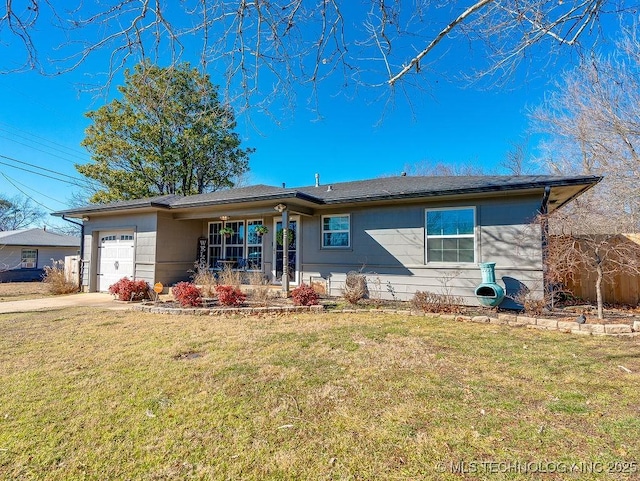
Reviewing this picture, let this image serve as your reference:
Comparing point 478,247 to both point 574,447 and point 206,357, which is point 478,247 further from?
point 206,357

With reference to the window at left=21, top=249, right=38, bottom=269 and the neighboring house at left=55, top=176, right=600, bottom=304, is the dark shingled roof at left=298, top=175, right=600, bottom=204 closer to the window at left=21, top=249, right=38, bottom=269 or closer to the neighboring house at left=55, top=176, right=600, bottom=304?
the neighboring house at left=55, top=176, right=600, bottom=304

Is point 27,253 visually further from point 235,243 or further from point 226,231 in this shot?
point 226,231

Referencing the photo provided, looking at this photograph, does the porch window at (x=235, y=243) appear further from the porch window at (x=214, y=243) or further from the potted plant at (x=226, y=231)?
the porch window at (x=214, y=243)

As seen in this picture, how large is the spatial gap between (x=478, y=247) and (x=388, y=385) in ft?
18.4

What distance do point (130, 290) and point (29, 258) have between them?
1652 centimetres

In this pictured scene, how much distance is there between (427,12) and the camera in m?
3.36

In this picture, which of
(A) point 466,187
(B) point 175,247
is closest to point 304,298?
(A) point 466,187

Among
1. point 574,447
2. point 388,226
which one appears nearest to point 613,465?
point 574,447

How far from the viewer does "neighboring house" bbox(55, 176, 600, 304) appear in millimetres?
7484

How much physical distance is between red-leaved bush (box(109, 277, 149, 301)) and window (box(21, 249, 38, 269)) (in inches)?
613

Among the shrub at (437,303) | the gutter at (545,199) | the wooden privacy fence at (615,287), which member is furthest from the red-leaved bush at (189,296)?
the wooden privacy fence at (615,287)

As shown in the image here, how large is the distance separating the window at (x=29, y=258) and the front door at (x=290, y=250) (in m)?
18.8

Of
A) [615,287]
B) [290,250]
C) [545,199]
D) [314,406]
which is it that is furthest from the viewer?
[290,250]

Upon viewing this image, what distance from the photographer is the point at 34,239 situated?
2059 cm
